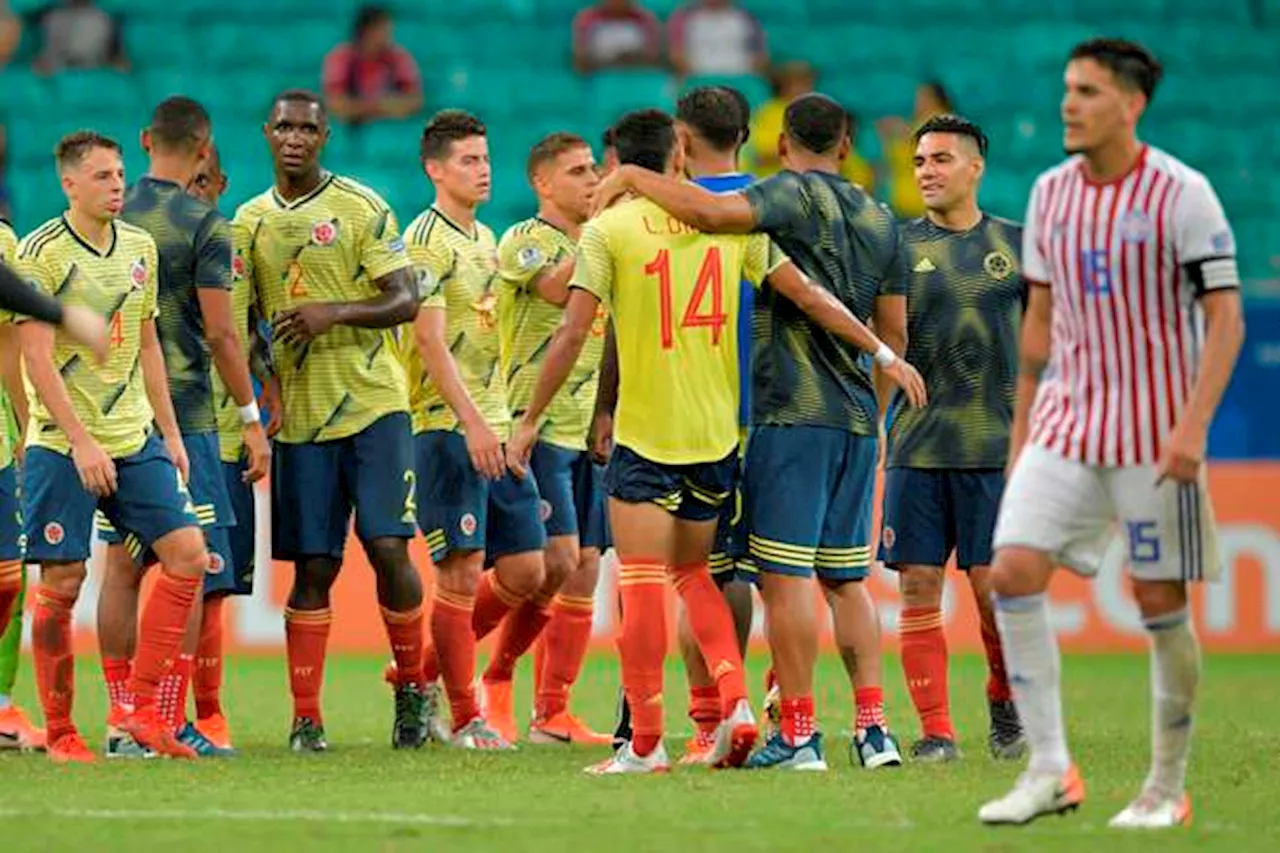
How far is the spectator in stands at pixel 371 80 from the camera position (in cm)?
2005

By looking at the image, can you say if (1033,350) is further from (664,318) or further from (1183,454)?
(664,318)

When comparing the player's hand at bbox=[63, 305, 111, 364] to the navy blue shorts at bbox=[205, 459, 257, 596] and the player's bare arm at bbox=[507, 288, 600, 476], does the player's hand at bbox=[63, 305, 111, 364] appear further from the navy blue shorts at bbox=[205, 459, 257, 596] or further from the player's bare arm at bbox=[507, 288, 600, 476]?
the navy blue shorts at bbox=[205, 459, 257, 596]

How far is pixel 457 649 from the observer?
1130 centimetres

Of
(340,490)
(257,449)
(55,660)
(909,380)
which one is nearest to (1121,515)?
(909,380)

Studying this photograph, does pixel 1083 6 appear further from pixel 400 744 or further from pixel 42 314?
pixel 42 314

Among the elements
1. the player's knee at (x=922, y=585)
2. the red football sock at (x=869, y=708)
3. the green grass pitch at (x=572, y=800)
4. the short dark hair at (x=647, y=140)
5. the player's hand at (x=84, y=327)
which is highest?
the short dark hair at (x=647, y=140)

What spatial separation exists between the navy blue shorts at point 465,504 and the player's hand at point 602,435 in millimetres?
349

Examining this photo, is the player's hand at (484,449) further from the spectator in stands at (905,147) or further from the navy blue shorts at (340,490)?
the spectator in stands at (905,147)

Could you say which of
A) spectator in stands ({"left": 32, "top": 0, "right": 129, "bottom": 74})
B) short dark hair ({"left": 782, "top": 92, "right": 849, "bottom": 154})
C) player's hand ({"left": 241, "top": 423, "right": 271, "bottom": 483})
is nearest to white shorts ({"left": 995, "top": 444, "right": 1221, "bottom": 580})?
short dark hair ({"left": 782, "top": 92, "right": 849, "bottom": 154})

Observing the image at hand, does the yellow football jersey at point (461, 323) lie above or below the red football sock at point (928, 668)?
above

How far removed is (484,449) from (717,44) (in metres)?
10.7

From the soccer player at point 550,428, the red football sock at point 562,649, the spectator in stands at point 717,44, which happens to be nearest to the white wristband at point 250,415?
the soccer player at point 550,428

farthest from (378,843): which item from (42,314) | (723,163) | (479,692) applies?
(479,692)

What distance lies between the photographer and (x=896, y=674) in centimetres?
1551
